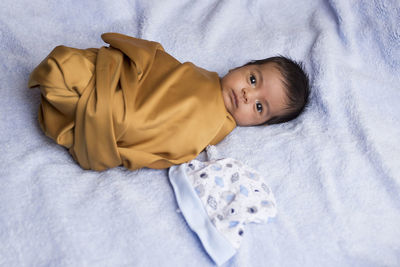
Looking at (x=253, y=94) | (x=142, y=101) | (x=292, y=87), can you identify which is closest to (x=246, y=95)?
(x=253, y=94)

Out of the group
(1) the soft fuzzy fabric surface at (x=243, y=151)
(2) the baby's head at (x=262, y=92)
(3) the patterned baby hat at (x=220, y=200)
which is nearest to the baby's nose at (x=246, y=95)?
(2) the baby's head at (x=262, y=92)

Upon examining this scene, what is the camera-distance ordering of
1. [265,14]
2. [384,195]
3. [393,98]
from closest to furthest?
1. [384,195]
2. [393,98]
3. [265,14]

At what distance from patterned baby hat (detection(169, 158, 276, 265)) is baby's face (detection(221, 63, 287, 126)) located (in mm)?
216

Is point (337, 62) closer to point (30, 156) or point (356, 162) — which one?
point (356, 162)

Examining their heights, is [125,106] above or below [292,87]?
below

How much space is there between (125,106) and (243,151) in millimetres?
403

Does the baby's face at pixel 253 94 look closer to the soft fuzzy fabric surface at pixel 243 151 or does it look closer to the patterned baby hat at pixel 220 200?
the soft fuzzy fabric surface at pixel 243 151

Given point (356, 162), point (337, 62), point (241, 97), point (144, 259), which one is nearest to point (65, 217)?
point (144, 259)

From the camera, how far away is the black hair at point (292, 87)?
132 cm

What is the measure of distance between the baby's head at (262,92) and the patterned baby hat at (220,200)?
220mm

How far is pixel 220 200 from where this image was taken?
1.07 m

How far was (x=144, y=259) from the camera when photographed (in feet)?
3.09

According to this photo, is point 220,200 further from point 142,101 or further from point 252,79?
point 252,79

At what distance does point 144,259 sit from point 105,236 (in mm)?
110
